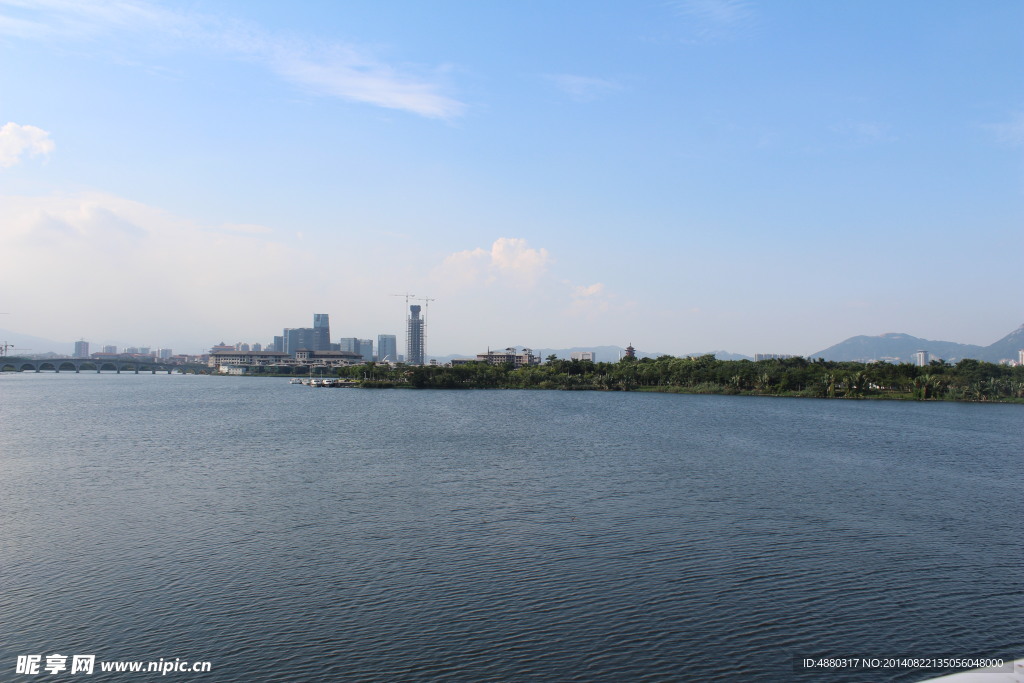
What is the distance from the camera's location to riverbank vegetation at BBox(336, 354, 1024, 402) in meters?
94.7

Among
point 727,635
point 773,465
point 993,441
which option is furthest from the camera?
point 993,441

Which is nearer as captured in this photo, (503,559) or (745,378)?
(503,559)

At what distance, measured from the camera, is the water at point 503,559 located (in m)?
13.3

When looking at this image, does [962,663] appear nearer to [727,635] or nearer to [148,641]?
[727,635]

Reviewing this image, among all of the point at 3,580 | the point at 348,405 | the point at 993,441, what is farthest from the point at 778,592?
the point at 348,405

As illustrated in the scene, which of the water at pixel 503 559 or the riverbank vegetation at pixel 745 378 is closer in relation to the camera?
the water at pixel 503 559

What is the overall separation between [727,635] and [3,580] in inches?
692

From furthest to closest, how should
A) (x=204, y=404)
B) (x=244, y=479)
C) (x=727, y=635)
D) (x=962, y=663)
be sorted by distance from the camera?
1. (x=204, y=404)
2. (x=244, y=479)
3. (x=727, y=635)
4. (x=962, y=663)

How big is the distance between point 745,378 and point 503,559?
98400mm

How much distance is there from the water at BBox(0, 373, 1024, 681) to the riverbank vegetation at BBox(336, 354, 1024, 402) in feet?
209

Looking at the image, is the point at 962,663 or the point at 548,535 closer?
the point at 962,663

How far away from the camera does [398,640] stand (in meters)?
13.5

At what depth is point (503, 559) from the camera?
60.8ft

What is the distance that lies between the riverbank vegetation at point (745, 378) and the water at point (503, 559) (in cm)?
6356
